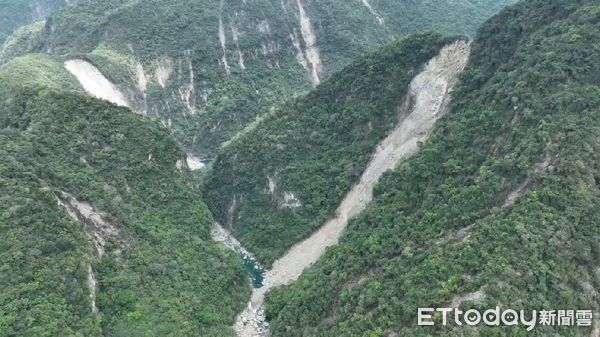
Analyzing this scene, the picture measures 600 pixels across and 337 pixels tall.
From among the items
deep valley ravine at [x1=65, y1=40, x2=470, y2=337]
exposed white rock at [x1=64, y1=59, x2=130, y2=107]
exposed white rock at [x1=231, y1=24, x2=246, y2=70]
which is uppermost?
exposed white rock at [x1=64, y1=59, x2=130, y2=107]

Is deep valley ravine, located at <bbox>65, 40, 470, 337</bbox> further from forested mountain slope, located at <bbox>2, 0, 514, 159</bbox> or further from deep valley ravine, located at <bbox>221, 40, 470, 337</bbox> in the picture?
forested mountain slope, located at <bbox>2, 0, 514, 159</bbox>

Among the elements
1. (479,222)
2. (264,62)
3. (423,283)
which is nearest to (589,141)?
(479,222)

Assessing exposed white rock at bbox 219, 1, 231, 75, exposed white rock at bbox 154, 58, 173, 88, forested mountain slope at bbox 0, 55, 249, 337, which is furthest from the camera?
exposed white rock at bbox 219, 1, 231, 75

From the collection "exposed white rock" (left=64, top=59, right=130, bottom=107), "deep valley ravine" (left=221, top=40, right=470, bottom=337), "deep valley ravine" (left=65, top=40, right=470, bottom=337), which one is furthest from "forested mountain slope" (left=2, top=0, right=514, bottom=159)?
"deep valley ravine" (left=221, top=40, right=470, bottom=337)

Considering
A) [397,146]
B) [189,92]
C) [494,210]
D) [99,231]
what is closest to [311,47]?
[189,92]

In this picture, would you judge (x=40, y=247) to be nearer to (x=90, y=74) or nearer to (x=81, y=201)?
(x=81, y=201)

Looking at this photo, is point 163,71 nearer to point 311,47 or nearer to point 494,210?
point 311,47

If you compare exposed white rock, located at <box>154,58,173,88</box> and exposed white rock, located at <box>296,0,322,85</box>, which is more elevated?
exposed white rock, located at <box>154,58,173,88</box>
